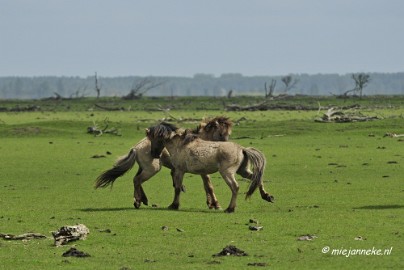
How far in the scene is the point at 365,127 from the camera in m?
43.0

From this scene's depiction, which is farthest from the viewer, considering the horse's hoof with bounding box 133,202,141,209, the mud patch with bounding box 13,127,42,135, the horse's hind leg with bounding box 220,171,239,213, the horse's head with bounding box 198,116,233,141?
the mud patch with bounding box 13,127,42,135

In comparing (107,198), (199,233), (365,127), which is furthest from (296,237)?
(365,127)

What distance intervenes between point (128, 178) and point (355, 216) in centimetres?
1025

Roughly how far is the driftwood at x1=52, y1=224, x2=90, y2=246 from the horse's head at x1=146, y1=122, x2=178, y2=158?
4.71 metres

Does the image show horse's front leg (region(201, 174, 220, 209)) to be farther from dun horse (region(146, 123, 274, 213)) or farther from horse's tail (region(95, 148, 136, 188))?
horse's tail (region(95, 148, 136, 188))

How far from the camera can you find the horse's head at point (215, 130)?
19.7 metres

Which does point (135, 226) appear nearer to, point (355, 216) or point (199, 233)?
point (199, 233)

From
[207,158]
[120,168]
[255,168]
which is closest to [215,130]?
[207,158]

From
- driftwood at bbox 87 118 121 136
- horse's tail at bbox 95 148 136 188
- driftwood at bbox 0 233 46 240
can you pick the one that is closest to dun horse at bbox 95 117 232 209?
horse's tail at bbox 95 148 136 188

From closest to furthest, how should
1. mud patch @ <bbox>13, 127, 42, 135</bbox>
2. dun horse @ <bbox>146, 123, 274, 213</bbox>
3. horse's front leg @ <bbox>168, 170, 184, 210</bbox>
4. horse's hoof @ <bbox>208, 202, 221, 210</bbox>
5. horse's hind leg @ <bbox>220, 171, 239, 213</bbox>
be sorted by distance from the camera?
horse's hind leg @ <bbox>220, 171, 239, 213</bbox>, dun horse @ <bbox>146, 123, 274, 213</bbox>, horse's front leg @ <bbox>168, 170, 184, 210</bbox>, horse's hoof @ <bbox>208, 202, 221, 210</bbox>, mud patch @ <bbox>13, 127, 42, 135</bbox>

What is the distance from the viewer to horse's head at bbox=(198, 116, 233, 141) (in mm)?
19719

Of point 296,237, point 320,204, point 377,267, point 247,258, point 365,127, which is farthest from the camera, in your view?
point 365,127

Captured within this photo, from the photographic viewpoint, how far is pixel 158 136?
1884 cm

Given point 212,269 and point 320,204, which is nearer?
point 212,269
